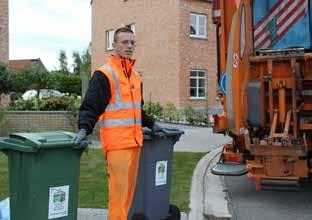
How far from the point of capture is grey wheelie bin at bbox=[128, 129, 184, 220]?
15.2 ft

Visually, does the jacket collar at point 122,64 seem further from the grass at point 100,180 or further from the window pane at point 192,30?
the window pane at point 192,30

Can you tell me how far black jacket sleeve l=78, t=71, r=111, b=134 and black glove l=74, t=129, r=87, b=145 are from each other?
10cm

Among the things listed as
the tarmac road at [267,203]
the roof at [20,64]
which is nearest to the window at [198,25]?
the roof at [20,64]

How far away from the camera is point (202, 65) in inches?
1011

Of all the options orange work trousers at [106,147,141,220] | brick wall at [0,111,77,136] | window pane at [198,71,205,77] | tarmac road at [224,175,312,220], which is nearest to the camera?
orange work trousers at [106,147,141,220]

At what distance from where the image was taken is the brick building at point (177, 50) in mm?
24969

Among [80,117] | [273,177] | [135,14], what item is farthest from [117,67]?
[135,14]

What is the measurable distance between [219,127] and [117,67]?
3.55 m

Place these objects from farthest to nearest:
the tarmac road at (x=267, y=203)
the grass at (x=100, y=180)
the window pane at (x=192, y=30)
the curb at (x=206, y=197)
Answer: the window pane at (x=192, y=30)
the grass at (x=100, y=180)
the tarmac road at (x=267, y=203)
the curb at (x=206, y=197)

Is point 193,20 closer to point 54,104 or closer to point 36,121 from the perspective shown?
point 54,104

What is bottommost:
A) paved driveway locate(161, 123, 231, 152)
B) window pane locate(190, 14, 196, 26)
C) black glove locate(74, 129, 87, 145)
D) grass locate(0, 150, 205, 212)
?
grass locate(0, 150, 205, 212)

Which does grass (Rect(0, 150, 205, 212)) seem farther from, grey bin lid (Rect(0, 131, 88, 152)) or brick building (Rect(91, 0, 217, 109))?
brick building (Rect(91, 0, 217, 109))

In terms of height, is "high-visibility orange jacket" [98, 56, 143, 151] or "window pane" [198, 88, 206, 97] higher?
"window pane" [198, 88, 206, 97]

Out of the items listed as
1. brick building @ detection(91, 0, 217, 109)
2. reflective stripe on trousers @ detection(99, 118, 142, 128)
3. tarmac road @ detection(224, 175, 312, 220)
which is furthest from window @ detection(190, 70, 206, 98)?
reflective stripe on trousers @ detection(99, 118, 142, 128)
